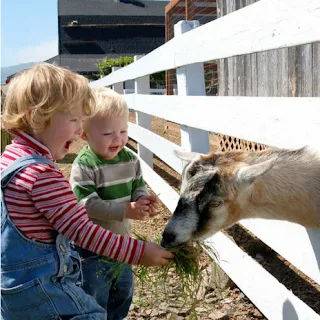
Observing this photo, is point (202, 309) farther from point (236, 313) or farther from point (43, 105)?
point (43, 105)

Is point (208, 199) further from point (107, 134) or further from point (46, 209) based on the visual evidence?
point (46, 209)

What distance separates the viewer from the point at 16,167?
2.25 m

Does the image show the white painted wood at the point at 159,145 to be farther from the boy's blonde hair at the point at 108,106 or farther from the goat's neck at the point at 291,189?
the goat's neck at the point at 291,189

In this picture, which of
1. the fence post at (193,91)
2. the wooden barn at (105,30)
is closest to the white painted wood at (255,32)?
the fence post at (193,91)

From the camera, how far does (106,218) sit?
3.18 meters

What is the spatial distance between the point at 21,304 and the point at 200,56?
8.34 feet

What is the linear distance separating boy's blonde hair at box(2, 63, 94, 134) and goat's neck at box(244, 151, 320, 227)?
1182 mm

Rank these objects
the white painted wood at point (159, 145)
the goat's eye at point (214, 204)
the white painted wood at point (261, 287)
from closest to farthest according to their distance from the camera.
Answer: the white painted wood at point (261, 287) < the goat's eye at point (214, 204) < the white painted wood at point (159, 145)

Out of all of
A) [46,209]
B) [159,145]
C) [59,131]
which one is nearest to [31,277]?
[46,209]

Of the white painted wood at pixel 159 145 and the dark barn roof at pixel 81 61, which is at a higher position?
the dark barn roof at pixel 81 61

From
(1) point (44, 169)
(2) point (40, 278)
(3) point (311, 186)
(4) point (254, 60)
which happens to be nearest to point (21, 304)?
(2) point (40, 278)

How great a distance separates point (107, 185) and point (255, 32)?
4.09ft

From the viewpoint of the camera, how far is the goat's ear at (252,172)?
2.79m

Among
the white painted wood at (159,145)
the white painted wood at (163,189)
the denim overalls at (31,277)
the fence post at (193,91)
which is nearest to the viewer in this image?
the denim overalls at (31,277)
